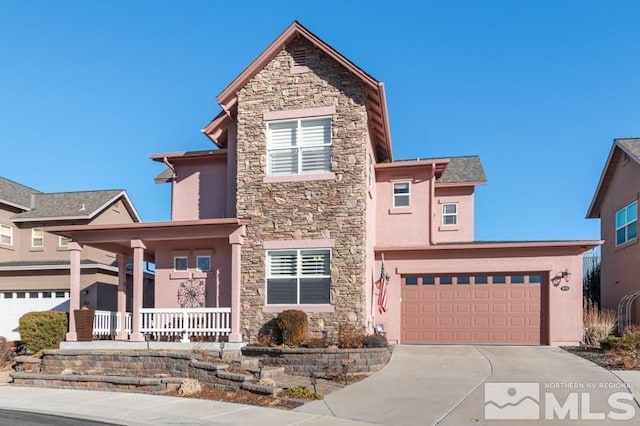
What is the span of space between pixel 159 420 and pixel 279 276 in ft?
24.2

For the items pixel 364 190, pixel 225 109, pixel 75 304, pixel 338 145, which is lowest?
pixel 75 304

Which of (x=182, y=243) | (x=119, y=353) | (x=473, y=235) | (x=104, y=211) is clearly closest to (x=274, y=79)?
(x=182, y=243)

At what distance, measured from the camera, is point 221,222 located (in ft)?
57.0

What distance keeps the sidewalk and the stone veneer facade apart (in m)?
5.03

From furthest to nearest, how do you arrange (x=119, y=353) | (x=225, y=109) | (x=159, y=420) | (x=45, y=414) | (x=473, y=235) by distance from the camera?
(x=473, y=235) → (x=225, y=109) → (x=119, y=353) → (x=45, y=414) → (x=159, y=420)

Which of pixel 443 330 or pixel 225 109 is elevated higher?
pixel 225 109

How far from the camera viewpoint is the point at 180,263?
1942 centimetres

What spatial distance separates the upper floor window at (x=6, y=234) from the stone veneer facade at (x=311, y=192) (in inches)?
564

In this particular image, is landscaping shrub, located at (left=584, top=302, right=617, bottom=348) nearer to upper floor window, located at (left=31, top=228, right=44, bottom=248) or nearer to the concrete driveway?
the concrete driveway

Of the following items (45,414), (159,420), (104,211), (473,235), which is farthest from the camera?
(104,211)

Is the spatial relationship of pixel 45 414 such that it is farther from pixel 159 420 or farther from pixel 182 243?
pixel 182 243

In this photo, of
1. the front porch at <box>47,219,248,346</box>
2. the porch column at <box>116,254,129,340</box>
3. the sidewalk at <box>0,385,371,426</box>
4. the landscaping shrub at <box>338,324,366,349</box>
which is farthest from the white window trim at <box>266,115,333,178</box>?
the sidewalk at <box>0,385,371,426</box>

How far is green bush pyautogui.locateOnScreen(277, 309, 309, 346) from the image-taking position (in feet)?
53.1

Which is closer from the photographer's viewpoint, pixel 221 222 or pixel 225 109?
pixel 221 222
